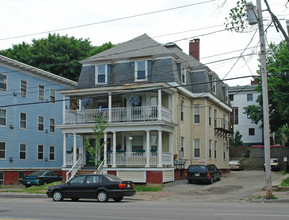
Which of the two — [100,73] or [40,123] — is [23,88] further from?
[100,73]

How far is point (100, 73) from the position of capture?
32.0 meters

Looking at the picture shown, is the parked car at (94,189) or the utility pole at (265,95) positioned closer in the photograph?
the parked car at (94,189)

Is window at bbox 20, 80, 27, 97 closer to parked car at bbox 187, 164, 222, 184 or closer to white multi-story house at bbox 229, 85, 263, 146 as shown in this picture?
parked car at bbox 187, 164, 222, 184

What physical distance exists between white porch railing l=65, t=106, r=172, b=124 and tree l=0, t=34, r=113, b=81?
805 inches

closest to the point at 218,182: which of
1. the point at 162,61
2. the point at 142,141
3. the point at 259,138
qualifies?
the point at 142,141

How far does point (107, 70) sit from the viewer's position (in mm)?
31734

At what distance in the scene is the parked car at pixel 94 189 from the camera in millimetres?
19141

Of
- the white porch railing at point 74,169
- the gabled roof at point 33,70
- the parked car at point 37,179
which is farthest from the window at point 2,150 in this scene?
the white porch railing at point 74,169

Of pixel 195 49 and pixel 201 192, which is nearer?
pixel 201 192

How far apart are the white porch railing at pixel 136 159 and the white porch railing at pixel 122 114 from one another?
245 cm

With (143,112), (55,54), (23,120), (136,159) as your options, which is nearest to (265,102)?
(143,112)

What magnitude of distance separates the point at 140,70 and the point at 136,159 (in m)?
6.68

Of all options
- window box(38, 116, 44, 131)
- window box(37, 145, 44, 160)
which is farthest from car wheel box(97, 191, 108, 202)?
window box(38, 116, 44, 131)

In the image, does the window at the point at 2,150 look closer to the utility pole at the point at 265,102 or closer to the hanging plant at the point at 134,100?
the hanging plant at the point at 134,100
